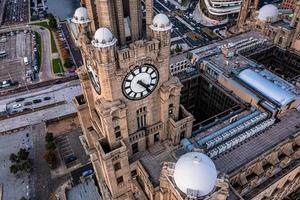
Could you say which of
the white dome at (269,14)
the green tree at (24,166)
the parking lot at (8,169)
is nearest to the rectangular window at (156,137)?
the parking lot at (8,169)

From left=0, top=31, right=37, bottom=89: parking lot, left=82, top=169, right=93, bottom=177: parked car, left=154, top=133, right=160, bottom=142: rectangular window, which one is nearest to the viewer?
left=154, top=133, right=160, bottom=142: rectangular window

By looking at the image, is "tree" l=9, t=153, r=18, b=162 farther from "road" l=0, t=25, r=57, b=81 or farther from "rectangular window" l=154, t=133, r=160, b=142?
"rectangular window" l=154, t=133, r=160, b=142

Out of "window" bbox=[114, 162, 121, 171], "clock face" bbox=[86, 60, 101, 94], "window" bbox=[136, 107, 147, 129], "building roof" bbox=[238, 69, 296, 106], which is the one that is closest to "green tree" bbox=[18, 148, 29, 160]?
"window" bbox=[114, 162, 121, 171]

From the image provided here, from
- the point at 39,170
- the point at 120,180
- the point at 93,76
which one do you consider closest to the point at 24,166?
the point at 39,170

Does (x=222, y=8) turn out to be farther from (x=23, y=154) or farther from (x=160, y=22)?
(x=160, y=22)

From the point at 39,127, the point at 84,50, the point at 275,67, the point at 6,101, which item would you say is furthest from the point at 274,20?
the point at 6,101

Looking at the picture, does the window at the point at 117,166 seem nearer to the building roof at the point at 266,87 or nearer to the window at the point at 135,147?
the window at the point at 135,147
